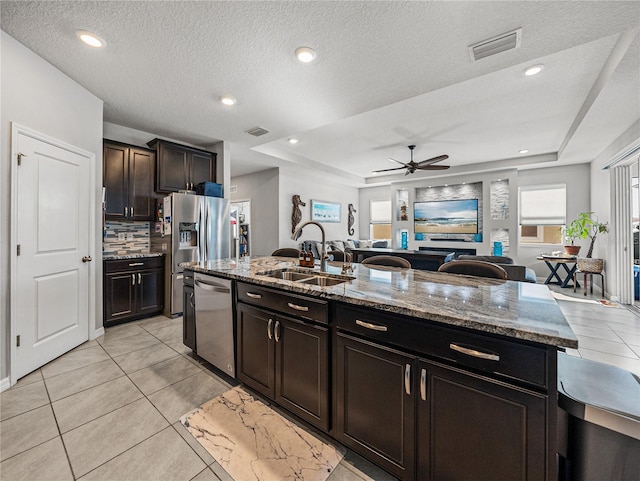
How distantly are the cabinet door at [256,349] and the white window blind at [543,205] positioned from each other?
24.4ft

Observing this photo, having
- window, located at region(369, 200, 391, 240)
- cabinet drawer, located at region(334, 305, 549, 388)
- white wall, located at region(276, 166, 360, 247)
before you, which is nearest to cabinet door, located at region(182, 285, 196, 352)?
cabinet drawer, located at region(334, 305, 549, 388)

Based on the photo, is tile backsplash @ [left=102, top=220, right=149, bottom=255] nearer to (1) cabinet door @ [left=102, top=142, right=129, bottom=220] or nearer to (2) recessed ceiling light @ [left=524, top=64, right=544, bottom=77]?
(1) cabinet door @ [left=102, top=142, right=129, bottom=220]

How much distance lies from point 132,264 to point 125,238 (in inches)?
24.6

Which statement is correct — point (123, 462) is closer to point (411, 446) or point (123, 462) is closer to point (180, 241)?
point (411, 446)

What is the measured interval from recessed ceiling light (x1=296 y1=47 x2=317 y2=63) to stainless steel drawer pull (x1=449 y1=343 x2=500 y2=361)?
2.41m

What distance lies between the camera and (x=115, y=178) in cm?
368

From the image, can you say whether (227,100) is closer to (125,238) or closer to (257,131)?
(257,131)

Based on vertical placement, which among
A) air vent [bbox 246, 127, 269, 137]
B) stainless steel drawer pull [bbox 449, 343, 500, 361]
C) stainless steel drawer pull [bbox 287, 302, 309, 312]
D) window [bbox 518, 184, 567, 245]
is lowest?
stainless steel drawer pull [bbox 449, 343, 500, 361]

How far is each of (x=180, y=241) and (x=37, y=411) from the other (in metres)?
2.38

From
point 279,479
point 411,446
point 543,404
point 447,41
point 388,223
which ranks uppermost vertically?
point 447,41

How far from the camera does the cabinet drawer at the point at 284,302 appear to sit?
1533mm

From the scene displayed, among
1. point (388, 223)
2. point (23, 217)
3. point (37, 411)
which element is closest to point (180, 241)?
point (23, 217)

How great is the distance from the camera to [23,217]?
2.31m

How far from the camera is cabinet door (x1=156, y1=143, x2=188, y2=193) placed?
405 centimetres
